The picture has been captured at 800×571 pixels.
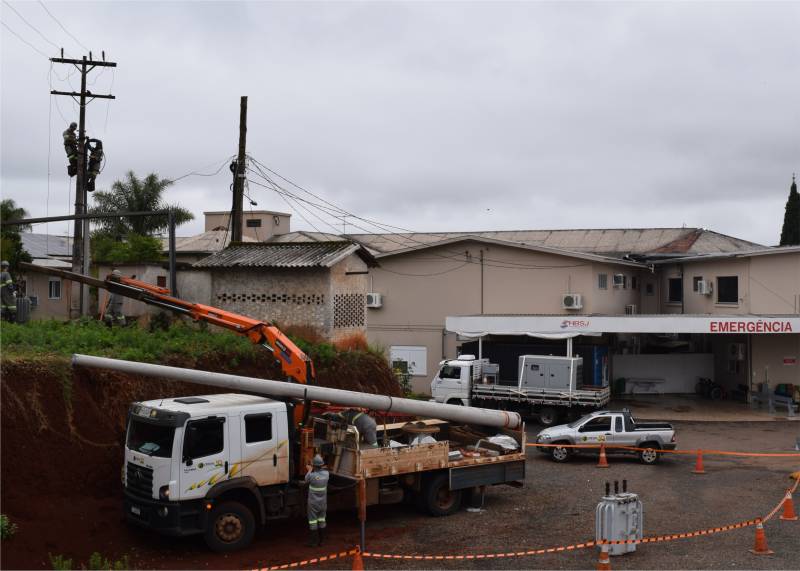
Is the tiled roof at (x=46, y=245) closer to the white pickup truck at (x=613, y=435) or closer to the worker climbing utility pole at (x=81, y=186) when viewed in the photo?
the worker climbing utility pole at (x=81, y=186)

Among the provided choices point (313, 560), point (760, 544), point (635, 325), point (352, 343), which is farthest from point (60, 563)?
point (635, 325)

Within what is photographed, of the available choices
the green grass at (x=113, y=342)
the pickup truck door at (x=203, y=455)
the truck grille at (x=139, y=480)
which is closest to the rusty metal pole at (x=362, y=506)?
the pickup truck door at (x=203, y=455)

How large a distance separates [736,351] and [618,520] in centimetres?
2530

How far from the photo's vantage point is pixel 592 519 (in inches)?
642

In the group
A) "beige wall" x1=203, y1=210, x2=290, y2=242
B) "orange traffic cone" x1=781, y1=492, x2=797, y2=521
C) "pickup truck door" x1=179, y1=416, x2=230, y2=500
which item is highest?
"beige wall" x1=203, y1=210, x2=290, y2=242

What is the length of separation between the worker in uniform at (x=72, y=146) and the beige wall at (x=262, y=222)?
3680 centimetres

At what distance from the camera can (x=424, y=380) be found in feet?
125

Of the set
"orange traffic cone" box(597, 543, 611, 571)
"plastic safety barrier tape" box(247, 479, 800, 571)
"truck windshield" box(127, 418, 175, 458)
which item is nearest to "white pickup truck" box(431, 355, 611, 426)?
"plastic safety barrier tape" box(247, 479, 800, 571)

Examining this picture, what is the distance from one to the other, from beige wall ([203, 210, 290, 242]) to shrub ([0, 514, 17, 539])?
5205cm

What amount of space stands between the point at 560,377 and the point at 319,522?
1616 cm

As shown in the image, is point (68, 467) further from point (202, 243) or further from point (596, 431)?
point (202, 243)

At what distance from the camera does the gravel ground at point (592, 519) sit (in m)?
13.5

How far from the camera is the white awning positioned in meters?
31.3

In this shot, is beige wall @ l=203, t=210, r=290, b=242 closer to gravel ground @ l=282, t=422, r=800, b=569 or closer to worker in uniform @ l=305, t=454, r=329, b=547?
gravel ground @ l=282, t=422, r=800, b=569
